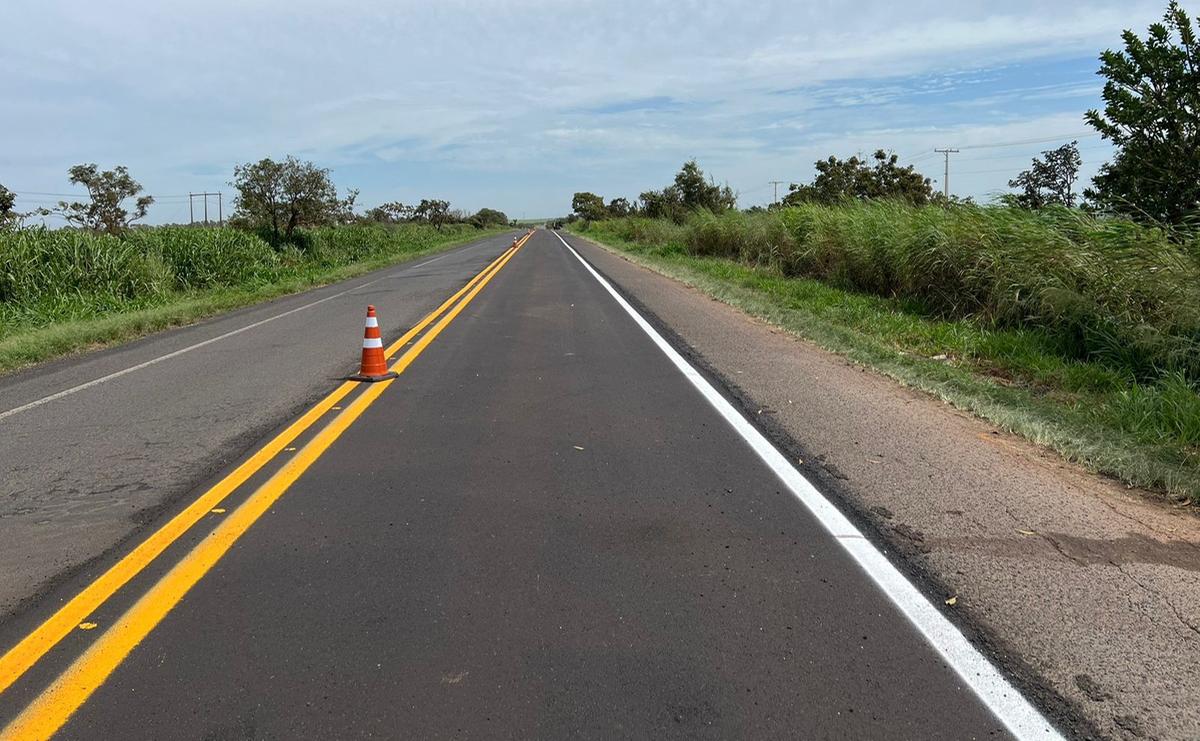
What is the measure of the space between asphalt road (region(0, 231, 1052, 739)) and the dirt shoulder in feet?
1.06

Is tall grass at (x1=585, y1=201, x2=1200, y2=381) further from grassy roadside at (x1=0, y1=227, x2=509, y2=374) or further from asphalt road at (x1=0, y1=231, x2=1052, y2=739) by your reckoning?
grassy roadside at (x1=0, y1=227, x2=509, y2=374)

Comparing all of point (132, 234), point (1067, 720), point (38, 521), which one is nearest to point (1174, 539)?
point (1067, 720)

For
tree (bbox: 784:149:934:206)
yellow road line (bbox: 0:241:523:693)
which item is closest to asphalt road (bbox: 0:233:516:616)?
yellow road line (bbox: 0:241:523:693)

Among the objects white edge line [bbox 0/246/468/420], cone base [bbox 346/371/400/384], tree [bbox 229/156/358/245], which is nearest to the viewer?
white edge line [bbox 0/246/468/420]

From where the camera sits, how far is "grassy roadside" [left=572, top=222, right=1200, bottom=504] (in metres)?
6.13

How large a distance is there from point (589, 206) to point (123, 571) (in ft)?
448

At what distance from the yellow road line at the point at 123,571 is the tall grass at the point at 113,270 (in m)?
10.3

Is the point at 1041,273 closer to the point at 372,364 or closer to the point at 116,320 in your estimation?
the point at 372,364

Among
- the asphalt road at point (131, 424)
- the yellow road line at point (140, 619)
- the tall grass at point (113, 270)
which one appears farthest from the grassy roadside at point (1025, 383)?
the tall grass at point (113, 270)

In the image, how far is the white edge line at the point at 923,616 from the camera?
291cm

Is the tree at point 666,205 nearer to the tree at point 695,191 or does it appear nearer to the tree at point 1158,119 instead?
the tree at point 695,191

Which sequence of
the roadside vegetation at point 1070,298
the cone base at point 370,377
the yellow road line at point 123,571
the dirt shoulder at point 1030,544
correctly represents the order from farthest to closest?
1. the cone base at point 370,377
2. the roadside vegetation at point 1070,298
3. the yellow road line at point 123,571
4. the dirt shoulder at point 1030,544

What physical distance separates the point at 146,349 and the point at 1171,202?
576 inches

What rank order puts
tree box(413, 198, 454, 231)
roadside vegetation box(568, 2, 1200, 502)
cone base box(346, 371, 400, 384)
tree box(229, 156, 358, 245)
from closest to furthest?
1. roadside vegetation box(568, 2, 1200, 502)
2. cone base box(346, 371, 400, 384)
3. tree box(229, 156, 358, 245)
4. tree box(413, 198, 454, 231)
